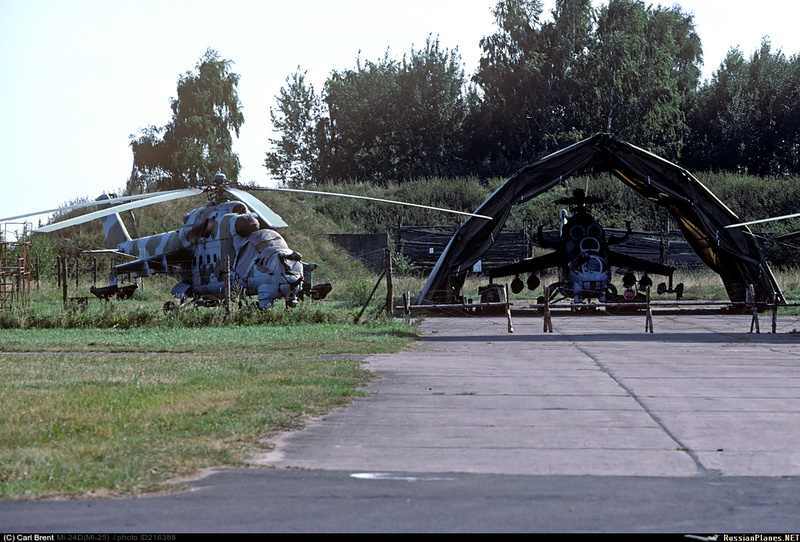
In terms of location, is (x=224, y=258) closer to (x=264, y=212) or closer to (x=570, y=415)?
(x=264, y=212)

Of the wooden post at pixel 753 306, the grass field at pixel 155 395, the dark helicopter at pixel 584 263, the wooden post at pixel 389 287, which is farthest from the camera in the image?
the dark helicopter at pixel 584 263

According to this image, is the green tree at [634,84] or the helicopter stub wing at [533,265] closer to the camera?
the helicopter stub wing at [533,265]

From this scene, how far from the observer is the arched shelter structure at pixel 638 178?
25.3 m

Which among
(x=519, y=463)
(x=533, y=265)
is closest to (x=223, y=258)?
(x=533, y=265)

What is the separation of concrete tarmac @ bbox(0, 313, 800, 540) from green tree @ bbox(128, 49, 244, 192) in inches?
2162

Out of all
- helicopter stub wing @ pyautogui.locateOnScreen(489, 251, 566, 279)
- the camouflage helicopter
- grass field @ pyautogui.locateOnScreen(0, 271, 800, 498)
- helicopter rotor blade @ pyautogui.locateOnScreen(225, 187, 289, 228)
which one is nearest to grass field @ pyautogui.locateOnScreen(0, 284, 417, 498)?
grass field @ pyautogui.locateOnScreen(0, 271, 800, 498)

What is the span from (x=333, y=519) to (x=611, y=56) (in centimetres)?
6263

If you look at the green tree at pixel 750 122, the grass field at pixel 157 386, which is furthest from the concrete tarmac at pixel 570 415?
the green tree at pixel 750 122

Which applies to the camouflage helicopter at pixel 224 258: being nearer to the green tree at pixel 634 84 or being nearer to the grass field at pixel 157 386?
the grass field at pixel 157 386

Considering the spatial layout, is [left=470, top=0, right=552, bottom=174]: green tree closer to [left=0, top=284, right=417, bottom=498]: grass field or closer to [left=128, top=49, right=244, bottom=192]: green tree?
[left=128, top=49, right=244, bottom=192]: green tree

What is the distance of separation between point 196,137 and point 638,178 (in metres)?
46.0

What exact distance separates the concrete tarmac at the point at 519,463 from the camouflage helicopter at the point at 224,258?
11.2m

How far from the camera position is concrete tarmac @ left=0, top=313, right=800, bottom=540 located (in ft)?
17.9

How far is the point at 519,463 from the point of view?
7207 millimetres
